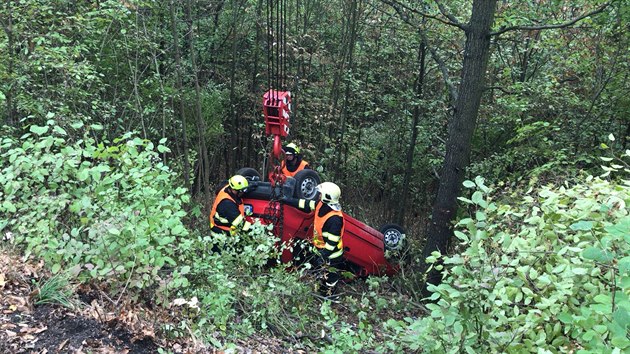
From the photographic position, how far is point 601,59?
25.5ft

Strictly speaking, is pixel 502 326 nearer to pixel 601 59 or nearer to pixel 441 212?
pixel 441 212

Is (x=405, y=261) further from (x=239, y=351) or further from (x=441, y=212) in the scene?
(x=239, y=351)

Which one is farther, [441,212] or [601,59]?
[601,59]

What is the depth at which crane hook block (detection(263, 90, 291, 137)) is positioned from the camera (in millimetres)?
6406

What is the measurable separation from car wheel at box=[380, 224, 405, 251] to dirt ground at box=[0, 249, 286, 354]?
4935mm

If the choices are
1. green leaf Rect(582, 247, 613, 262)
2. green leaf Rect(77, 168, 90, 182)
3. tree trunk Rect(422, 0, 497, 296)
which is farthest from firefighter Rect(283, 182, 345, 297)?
green leaf Rect(582, 247, 613, 262)

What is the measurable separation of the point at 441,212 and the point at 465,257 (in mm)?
3718

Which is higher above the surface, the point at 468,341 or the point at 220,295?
the point at 468,341

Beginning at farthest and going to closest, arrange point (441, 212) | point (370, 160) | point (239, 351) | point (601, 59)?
point (370, 160) < point (601, 59) < point (441, 212) < point (239, 351)

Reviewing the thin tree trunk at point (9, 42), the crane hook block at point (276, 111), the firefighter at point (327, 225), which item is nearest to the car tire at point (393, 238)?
the firefighter at point (327, 225)

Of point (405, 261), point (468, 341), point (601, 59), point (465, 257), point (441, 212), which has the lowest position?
point (405, 261)

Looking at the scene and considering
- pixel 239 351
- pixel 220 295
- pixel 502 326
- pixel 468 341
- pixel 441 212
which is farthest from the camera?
pixel 441 212

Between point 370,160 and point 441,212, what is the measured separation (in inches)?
198

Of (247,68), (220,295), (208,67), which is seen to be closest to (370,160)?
(247,68)
